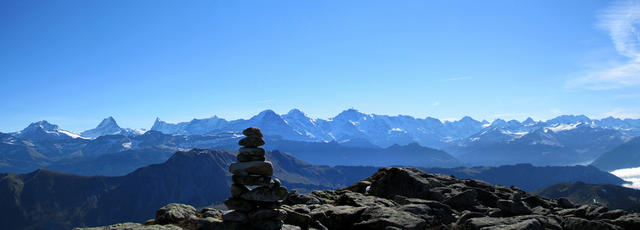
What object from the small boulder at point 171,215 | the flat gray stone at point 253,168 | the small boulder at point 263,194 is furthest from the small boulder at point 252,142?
the small boulder at point 171,215

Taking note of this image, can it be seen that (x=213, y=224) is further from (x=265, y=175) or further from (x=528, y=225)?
(x=528, y=225)

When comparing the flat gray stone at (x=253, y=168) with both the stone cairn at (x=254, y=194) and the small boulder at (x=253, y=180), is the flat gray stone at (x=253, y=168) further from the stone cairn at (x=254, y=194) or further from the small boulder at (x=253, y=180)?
the small boulder at (x=253, y=180)

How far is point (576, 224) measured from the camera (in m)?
24.5

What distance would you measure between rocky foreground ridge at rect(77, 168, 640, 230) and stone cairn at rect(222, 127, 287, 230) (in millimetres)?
885

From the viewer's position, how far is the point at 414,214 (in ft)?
91.1

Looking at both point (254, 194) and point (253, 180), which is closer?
point (254, 194)

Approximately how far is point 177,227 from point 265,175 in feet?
20.5

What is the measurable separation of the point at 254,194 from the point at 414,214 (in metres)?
11.7

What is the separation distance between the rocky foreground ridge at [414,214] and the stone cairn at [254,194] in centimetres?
89

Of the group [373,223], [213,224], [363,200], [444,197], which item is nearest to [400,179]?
[444,197]

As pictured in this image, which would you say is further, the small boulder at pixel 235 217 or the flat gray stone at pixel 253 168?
the flat gray stone at pixel 253 168

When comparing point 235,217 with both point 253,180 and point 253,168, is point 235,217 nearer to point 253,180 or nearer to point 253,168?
point 253,180

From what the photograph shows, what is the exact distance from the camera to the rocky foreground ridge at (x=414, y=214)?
2469 centimetres

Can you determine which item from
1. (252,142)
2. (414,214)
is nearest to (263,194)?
(252,142)
